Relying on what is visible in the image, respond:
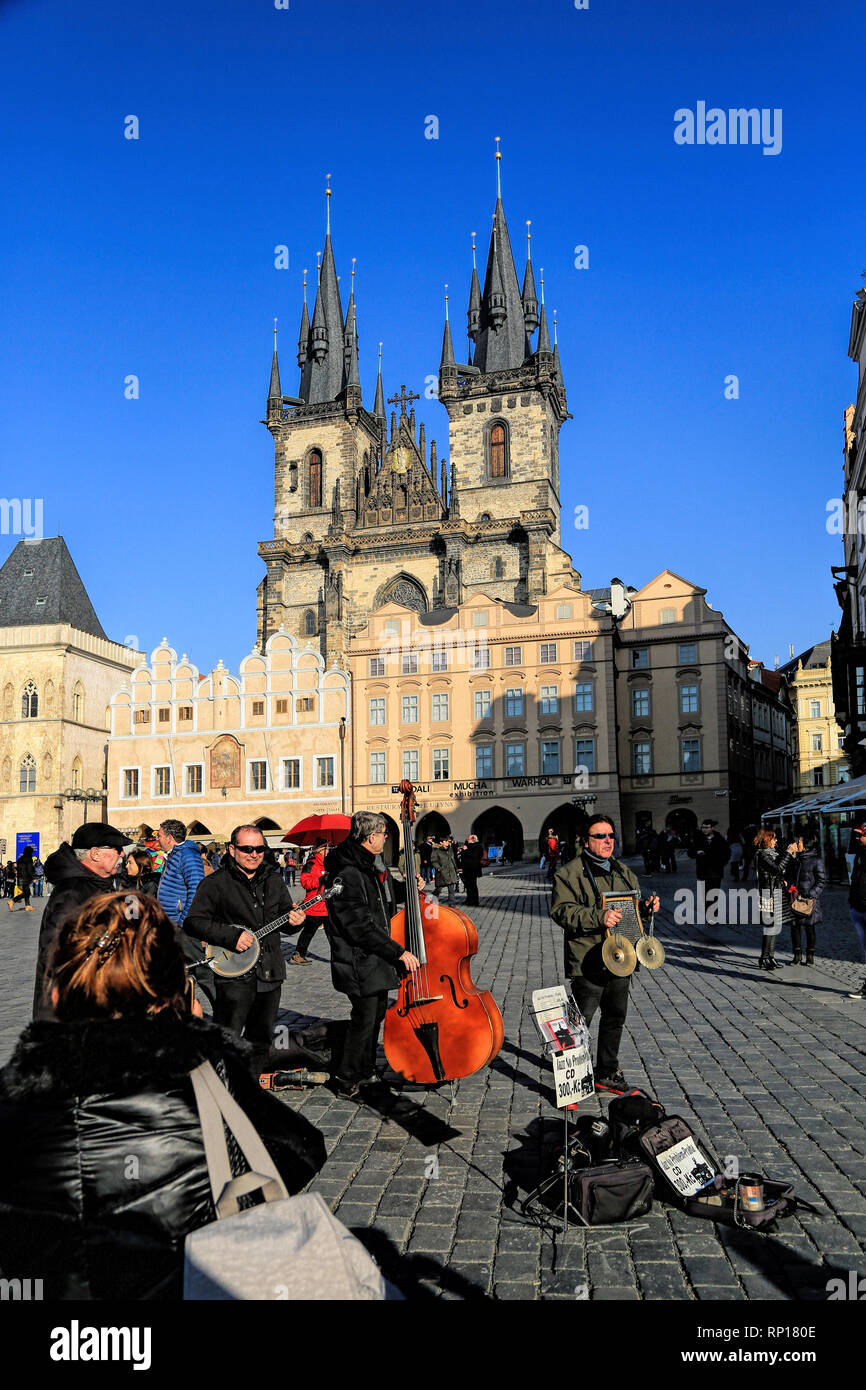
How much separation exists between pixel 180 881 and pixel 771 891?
7450mm

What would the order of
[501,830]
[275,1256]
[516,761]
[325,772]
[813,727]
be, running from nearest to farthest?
[275,1256], [516,761], [325,772], [501,830], [813,727]

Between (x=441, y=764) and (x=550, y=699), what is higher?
(x=550, y=699)

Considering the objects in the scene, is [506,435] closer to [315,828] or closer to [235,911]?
[315,828]

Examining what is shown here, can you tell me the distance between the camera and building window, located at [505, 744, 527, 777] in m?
49.4

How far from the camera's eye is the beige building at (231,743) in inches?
2004

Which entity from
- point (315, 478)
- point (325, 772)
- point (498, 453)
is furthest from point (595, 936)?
point (315, 478)

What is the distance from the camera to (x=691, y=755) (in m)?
50.6

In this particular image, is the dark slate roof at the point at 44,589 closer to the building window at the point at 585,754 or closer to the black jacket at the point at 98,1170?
the building window at the point at 585,754

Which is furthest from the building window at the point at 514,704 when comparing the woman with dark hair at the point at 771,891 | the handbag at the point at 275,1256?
the handbag at the point at 275,1256

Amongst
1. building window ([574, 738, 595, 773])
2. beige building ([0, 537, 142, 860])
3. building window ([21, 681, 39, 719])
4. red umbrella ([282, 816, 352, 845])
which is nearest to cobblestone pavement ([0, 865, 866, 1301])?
red umbrella ([282, 816, 352, 845])

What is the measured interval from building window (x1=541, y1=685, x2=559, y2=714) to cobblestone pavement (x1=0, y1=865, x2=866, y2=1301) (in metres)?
38.5

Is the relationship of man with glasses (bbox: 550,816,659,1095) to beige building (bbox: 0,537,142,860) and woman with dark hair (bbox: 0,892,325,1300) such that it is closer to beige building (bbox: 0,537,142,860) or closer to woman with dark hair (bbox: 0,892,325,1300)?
woman with dark hair (bbox: 0,892,325,1300)

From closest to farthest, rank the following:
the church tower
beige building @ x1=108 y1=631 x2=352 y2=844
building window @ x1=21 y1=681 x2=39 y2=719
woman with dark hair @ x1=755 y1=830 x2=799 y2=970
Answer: woman with dark hair @ x1=755 y1=830 x2=799 y2=970
beige building @ x1=108 y1=631 x2=352 y2=844
the church tower
building window @ x1=21 y1=681 x2=39 y2=719

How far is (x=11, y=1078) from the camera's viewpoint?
7.02 feet
